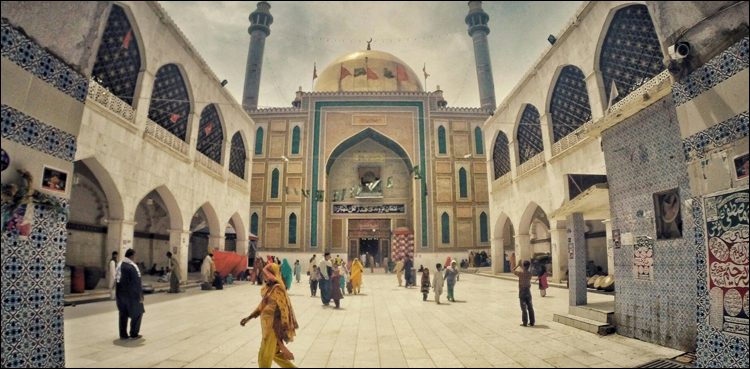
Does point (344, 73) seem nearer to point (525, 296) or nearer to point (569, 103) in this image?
point (569, 103)

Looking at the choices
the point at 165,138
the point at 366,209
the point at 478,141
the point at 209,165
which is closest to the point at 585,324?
the point at 165,138

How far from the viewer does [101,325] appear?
6473 mm

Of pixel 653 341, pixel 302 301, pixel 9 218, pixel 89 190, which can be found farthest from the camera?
pixel 89 190

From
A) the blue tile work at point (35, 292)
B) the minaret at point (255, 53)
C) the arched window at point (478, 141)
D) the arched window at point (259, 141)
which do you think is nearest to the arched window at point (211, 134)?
the arched window at point (259, 141)

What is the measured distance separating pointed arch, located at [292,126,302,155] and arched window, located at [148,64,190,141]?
42.4 feet

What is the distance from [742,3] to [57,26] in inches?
244

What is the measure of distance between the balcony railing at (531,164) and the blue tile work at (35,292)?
1447cm

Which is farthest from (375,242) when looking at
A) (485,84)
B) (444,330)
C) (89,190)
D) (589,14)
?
(444,330)

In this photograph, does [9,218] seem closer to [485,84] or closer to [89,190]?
[89,190]

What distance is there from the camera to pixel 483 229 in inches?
1011

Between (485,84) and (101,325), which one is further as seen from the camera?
(485,84)

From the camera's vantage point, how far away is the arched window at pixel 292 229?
999 inches

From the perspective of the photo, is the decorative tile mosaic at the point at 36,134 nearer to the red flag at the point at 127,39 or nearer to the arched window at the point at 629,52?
the red flag at the point at 127,39

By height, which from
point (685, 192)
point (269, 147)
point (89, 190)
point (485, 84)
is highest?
point (485, 84)
